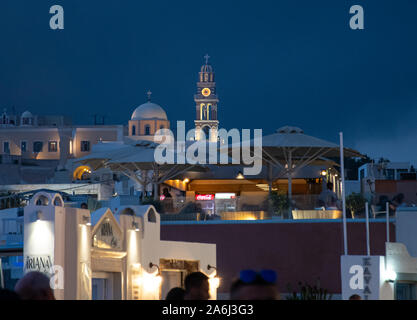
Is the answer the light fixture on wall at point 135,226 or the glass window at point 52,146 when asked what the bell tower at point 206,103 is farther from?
the light fixture on wall at point 135,226

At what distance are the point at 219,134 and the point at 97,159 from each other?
236 feet

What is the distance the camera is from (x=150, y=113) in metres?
89.1

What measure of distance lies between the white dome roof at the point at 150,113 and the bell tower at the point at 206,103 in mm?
9641

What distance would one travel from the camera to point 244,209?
2459 centimetres

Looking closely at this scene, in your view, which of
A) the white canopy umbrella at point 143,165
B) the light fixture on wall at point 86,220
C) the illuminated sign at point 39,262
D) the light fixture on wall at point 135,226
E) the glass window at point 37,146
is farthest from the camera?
the glass window at point 37,146

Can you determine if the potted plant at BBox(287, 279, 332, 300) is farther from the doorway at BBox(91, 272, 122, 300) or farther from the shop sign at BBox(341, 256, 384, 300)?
the doorway at BBox(91, 272, 122, 300)

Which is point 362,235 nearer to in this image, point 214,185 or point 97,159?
point 214,185

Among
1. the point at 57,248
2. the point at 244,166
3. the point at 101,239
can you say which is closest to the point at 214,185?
the point at 244,166

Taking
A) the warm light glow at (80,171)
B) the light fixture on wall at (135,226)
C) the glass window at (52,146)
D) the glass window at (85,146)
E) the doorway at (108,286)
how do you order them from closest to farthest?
Result: the doorway at (108,286), the light fixture on wall at (135,226), the warm light glow at (80,171), the glass window at (85,146), the glass window at (52,146)

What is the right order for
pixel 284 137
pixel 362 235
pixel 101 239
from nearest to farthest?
pixel 101 239 < pixel 362 235 < pixel 284 137

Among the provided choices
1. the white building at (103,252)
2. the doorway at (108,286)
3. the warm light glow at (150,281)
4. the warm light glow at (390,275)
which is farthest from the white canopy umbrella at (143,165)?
the doorway at (108,286)

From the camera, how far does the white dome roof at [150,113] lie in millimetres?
88812

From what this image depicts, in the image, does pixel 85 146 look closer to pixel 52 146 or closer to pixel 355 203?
pixel 52 146

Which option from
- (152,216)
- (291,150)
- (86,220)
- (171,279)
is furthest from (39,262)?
(291,150)
